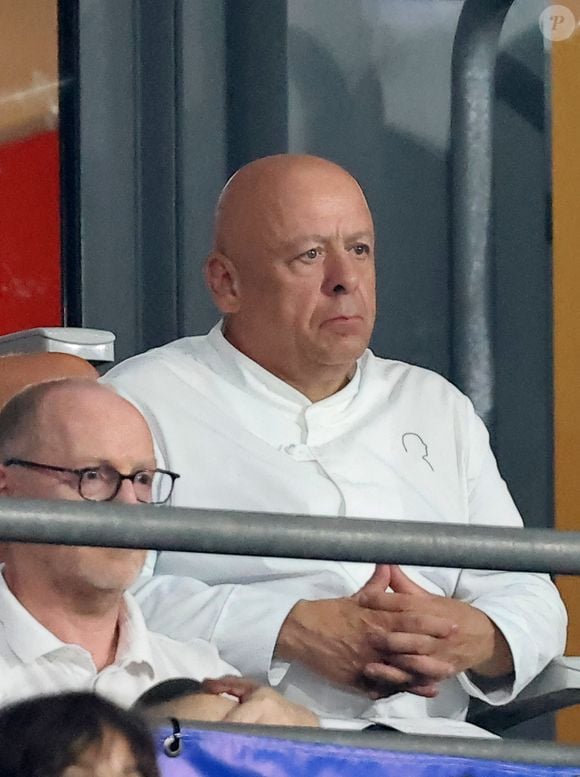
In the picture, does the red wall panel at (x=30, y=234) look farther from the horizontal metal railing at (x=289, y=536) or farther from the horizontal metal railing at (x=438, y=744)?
the horizontal metal railing at (x=289, y=536)

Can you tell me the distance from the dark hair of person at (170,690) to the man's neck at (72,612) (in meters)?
0.08

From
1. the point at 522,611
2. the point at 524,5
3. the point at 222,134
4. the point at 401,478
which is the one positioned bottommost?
the point at 522,611

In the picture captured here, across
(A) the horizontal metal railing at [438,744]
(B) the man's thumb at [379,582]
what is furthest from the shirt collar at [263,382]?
(A) the horizontal metal railing at [438,744]

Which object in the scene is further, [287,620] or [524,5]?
[524,5]

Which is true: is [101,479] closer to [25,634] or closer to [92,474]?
[92,474]

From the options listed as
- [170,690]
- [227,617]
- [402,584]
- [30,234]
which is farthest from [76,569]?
[30,234]

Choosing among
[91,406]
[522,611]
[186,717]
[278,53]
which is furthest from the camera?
[278,53]

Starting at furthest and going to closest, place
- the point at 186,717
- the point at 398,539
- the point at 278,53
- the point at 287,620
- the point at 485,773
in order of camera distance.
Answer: the point at 278,53 → the point at 287,620 → the point at 186,717 → the point at 485,773 → the point at 398,539

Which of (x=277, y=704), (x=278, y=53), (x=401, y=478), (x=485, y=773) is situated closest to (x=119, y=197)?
(x=278, y=53)

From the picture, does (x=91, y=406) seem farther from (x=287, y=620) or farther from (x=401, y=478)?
(x=401, y=478)

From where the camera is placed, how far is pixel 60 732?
0.98 m

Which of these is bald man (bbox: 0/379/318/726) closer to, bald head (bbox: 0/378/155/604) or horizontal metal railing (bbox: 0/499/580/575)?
bald head (bbox: 0/378/155/604)

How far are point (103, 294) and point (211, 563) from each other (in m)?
0.82

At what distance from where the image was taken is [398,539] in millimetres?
958
